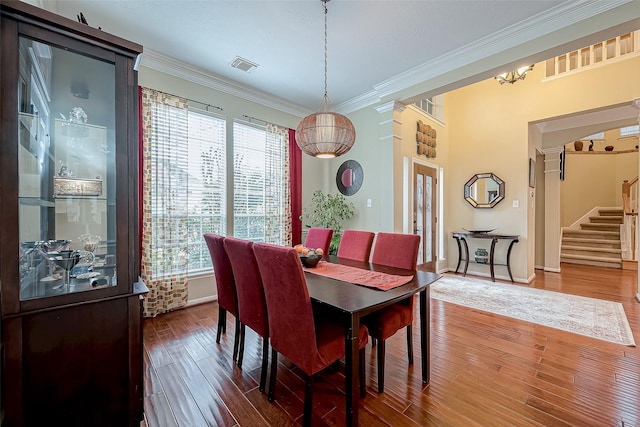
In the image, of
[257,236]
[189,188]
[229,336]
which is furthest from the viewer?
[257,236]

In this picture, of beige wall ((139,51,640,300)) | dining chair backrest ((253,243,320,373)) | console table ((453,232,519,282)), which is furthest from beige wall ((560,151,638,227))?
dining chair backrest ((253,243,320,373))

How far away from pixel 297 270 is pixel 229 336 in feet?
5.54

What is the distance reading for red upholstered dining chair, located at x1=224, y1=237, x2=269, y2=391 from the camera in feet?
5.82

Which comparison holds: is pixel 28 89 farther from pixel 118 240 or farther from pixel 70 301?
pixel 70 301

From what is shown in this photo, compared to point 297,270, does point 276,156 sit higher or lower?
higher

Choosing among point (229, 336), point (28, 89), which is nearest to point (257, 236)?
point (229, 336)

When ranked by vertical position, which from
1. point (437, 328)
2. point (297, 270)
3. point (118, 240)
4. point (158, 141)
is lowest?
point (437, 328)

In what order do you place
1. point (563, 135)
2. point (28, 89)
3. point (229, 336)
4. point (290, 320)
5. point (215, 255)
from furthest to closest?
point (563, 135) → point (229, 336) → point (215, 255) → point (290, 320) → point (28, 89)

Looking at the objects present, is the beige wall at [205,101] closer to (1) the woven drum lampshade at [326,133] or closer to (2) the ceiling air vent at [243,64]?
(2) the ceiling air vent at [243,64]

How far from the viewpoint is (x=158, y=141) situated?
2980 mm

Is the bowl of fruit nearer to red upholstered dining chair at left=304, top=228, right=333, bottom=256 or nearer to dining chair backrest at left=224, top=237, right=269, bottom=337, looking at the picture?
dining chair backrest at left=224, top=237, right=269, bottom=337

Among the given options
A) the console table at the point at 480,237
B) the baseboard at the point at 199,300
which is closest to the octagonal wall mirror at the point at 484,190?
the console table at the point at 480,237

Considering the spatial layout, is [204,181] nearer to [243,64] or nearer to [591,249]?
[243,64]

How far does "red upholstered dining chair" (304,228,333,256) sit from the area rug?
194cm
